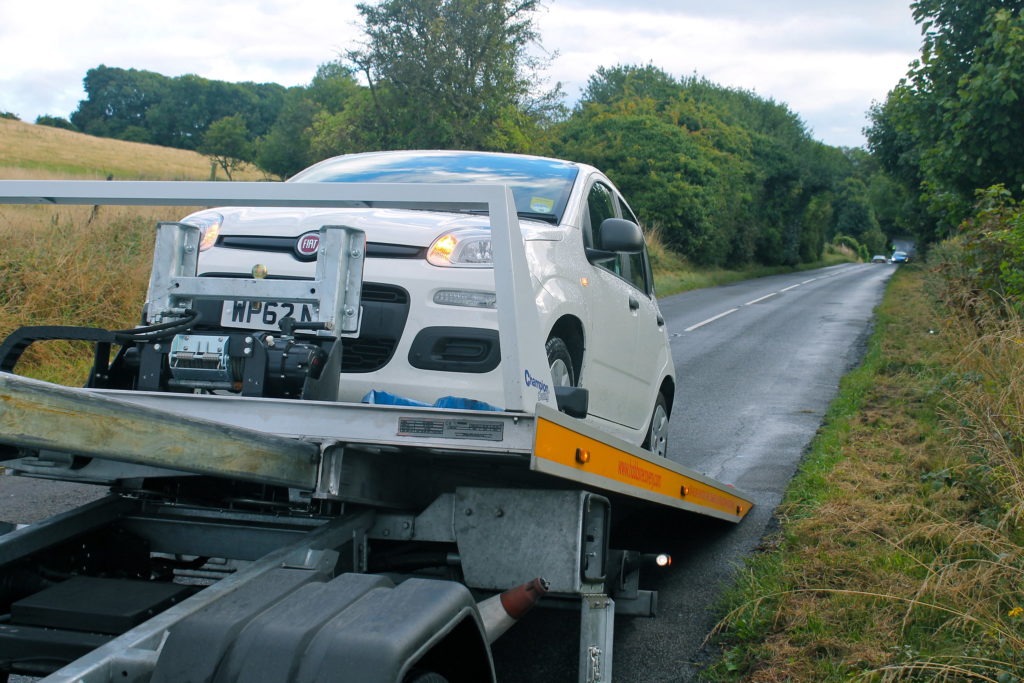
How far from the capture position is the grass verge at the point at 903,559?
3689 millimetres

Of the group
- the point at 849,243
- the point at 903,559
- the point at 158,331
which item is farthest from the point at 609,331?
the point at 849,243

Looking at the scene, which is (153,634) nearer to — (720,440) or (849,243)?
(720,440)

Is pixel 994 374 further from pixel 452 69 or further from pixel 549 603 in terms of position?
pixel 452 69

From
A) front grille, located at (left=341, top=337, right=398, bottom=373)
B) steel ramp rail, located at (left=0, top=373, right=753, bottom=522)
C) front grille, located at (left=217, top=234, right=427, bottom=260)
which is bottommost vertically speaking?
steel ramp rail, located at (left=0, top=373, right=753, bottom=522)

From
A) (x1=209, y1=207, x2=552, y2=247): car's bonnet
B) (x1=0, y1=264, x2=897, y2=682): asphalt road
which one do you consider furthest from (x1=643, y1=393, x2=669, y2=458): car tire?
(x1=209, y1=207, x2=552, y2=247): car's bonnet

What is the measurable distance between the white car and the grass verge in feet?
4.12

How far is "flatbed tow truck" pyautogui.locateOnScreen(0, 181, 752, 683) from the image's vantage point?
6.46 ft

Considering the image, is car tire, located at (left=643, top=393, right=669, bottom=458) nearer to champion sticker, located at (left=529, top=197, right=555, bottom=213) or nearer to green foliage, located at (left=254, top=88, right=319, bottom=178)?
champion sticker, located at (left=529, top=197, right=555, bottom=213)

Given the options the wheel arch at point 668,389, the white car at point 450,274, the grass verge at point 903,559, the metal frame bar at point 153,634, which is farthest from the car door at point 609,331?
the metal frame bar at point 153,634

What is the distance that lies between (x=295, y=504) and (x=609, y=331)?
2.32 meters

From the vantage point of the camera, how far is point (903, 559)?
184 inches

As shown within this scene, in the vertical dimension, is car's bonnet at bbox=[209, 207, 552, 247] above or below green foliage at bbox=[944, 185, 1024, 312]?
below

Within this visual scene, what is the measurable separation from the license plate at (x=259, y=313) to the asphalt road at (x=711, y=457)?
5.79ft

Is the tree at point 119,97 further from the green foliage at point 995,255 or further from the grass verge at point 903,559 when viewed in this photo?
the grass verge at point 903,559
